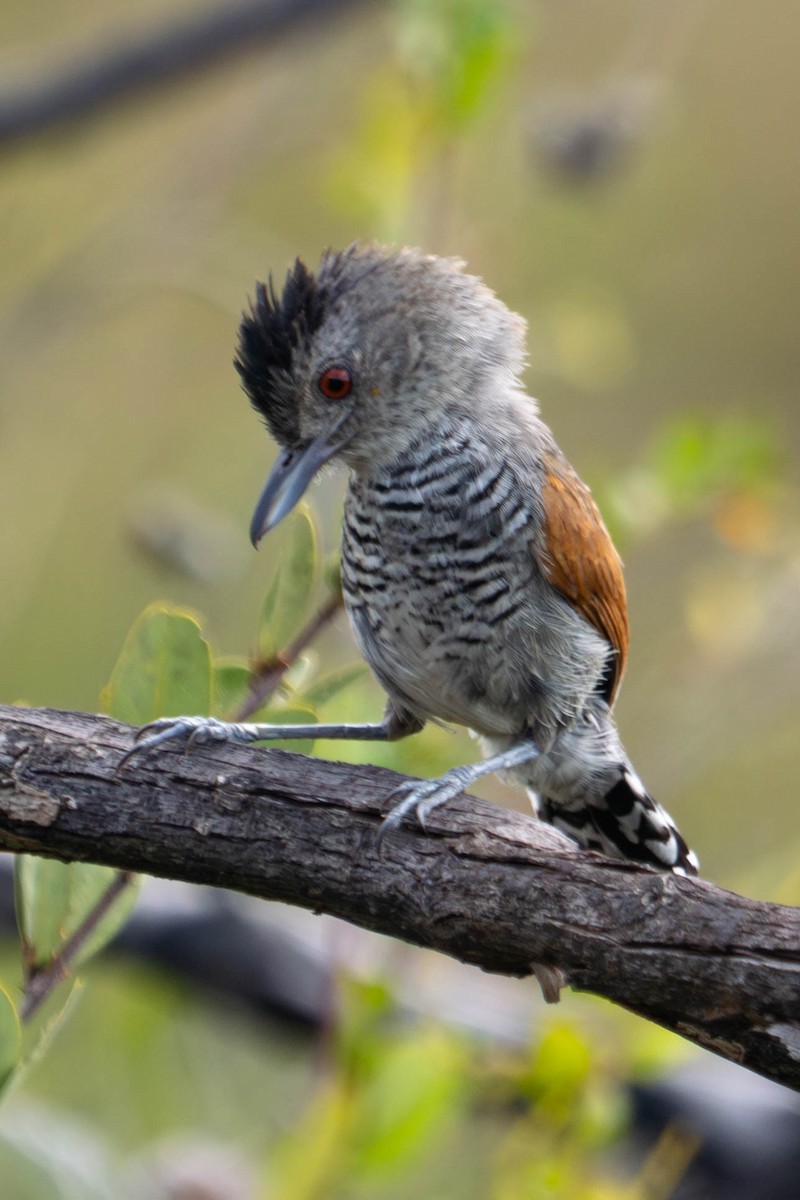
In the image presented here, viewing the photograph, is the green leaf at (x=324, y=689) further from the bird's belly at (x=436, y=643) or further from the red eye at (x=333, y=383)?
the red eye at (x=333, y=383)

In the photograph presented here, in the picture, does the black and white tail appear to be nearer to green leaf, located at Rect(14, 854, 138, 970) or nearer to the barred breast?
the barred breast

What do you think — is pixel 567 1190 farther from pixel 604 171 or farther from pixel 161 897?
pixel 604 171

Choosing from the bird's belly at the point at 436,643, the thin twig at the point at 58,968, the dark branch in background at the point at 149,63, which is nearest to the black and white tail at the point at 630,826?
the bird's belly at the point at 436,643

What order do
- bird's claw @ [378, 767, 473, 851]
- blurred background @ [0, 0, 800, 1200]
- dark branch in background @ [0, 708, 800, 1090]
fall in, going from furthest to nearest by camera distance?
blurred background @ [0, 0, 800, 1200]
bird's claw @ [378, 767, 473, 851]
dark branch in background @ [0, 708, 800, 1090]

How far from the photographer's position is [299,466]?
8.87ft

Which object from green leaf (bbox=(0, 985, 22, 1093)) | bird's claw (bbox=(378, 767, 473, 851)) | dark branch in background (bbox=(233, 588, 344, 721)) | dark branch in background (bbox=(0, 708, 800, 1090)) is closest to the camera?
green leaf (bbox=(0, 985, 22, 1093))

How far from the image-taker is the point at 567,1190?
8.07ft

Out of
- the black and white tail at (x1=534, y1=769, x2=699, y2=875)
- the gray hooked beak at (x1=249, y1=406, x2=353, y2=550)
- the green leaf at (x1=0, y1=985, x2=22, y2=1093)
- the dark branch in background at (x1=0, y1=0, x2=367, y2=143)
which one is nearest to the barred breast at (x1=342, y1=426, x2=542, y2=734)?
the gray hooked beak at (x1=249, y1=406, x2=353, y2=550)

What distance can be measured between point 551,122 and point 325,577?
206 centimetres

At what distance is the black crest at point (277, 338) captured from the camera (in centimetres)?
261

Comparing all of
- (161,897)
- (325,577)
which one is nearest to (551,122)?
(325,577)

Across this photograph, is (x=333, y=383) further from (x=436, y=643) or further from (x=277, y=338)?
(x=436, y=643)

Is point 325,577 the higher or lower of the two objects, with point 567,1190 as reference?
higher

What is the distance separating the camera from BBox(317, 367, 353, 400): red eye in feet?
8.84
